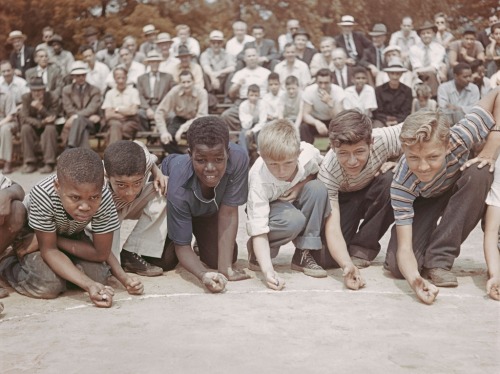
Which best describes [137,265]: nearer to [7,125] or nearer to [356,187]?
[356,187]

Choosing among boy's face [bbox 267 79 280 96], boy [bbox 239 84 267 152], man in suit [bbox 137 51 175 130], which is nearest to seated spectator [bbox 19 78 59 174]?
man in suit [bbox 137 51 175 130]

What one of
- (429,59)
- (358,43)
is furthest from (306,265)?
(358,43)

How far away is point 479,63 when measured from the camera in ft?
39.3

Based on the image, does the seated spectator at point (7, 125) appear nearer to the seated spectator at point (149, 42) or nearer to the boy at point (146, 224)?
the seated spectator at point (149, 42)

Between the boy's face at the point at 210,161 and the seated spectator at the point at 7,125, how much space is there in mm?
7917

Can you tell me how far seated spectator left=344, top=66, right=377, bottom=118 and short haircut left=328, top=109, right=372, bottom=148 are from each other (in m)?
6.31

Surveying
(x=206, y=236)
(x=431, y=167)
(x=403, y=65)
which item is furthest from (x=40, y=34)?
(x=431, y=167)

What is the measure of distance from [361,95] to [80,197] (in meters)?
7.54

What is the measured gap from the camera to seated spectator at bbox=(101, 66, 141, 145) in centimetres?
1188

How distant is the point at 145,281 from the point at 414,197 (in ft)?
5.94

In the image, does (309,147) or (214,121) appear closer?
(214,121)

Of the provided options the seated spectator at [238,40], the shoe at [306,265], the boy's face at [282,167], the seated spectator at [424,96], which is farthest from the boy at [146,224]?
the seated spectator at [238,40]

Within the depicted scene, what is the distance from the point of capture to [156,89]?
40.9 feet

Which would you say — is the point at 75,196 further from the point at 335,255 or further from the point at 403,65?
the point at 403,65
